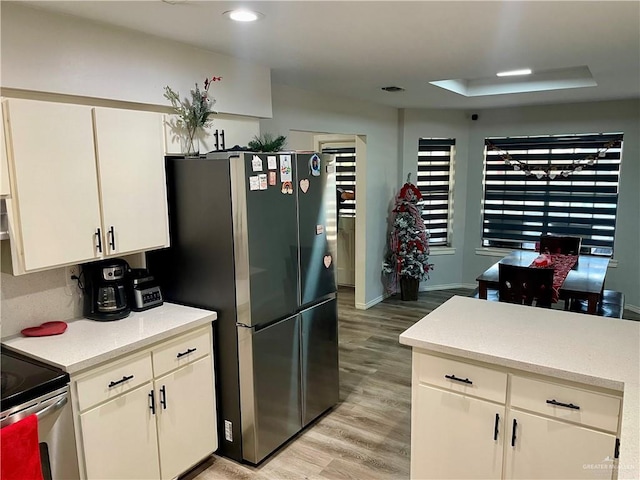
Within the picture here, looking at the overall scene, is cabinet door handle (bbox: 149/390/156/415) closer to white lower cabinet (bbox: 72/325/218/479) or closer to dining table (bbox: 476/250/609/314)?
white lower cabinet (bbox: 72/325/218/479)

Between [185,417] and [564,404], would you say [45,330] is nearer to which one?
[185,417]

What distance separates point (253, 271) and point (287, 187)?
55cm

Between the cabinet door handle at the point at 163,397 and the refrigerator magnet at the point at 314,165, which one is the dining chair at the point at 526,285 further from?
the cabinet door handle at the point at 163,397

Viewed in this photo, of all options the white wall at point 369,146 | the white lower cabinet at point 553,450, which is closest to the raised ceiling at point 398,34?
the white wall at point 369,146

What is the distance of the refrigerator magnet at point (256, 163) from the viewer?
8.29 ft

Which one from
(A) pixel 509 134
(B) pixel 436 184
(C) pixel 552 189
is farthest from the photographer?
(B) pixel 436 184

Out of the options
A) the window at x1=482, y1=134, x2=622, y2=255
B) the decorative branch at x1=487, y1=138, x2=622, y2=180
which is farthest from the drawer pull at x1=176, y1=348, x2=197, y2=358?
the decorative branch at x1=487, y1=138, x2=622, y2=180

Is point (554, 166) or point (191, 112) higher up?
point (191, 112)

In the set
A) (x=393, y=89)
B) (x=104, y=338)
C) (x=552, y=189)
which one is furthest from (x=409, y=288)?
(x=104, y=338)

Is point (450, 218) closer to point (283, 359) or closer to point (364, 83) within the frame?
point (364, 83)

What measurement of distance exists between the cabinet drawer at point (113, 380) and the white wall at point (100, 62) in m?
1.31

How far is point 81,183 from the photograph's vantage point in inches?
87.1

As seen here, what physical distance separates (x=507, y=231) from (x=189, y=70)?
4.88 meters

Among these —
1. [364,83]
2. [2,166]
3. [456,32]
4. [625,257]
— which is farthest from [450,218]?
[2,166]
